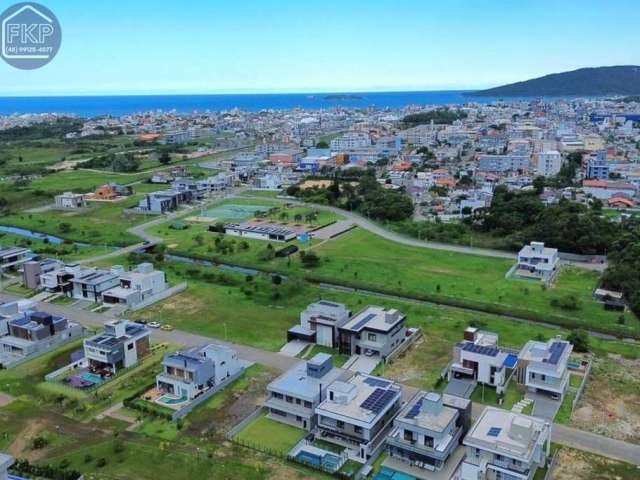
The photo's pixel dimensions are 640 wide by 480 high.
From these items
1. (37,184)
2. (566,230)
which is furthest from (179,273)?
(37,184)

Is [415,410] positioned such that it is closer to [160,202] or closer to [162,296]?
[162,296]

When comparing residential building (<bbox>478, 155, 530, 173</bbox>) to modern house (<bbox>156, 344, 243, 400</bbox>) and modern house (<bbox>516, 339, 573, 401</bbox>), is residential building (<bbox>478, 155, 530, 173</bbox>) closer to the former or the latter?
modern house (<bbox>516, 339, 573, 401</bbox>)

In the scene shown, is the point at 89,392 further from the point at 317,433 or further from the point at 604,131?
the point at 604,131

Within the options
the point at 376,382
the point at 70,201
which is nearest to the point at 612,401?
the point at 376,382

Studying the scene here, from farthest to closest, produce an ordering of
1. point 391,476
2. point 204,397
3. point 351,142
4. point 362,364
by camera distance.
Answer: point 351,142
point 362,364
point 204,397
point 391,476

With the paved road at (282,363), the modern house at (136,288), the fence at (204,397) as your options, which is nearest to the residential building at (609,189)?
the paved road at (282,363)
